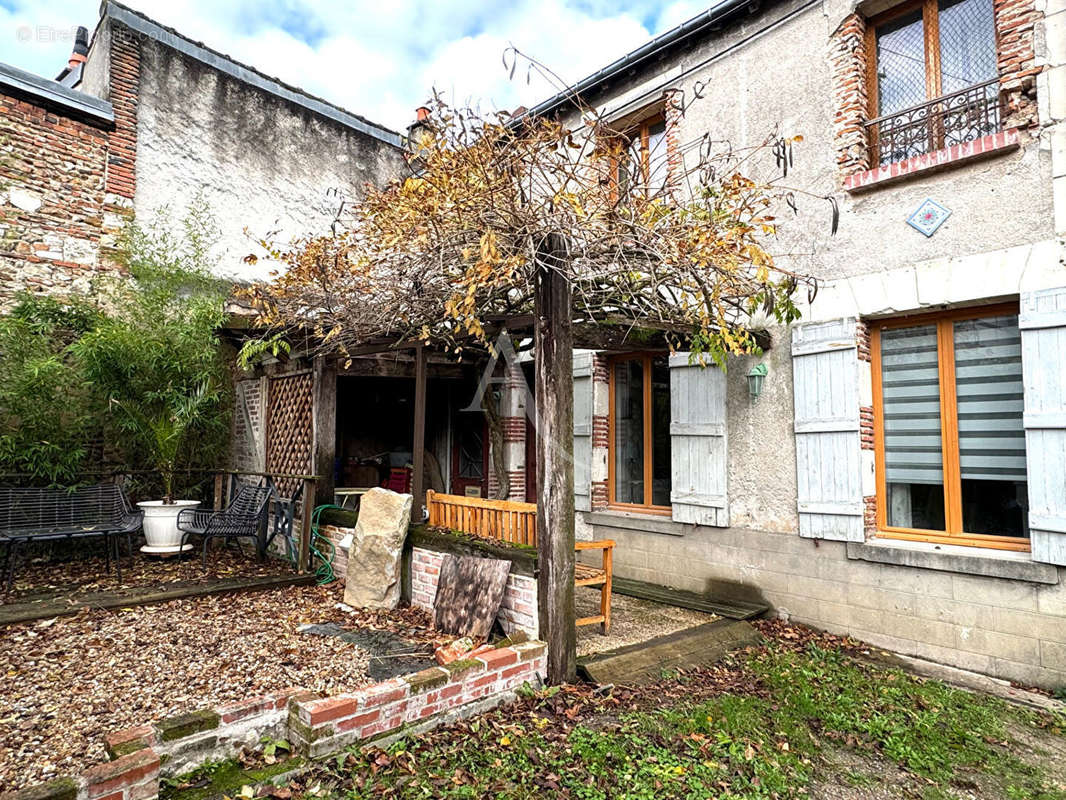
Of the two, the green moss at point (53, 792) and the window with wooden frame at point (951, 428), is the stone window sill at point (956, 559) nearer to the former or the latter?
the window with wooden frame at point (951, 428)

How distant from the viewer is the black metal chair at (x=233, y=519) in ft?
20.6

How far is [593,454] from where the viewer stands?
6777 millimetres

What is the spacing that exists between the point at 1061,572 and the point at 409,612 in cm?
449

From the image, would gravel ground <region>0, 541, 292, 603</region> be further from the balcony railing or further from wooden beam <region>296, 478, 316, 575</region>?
the balcony railing

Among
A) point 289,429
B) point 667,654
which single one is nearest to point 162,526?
point 289,429

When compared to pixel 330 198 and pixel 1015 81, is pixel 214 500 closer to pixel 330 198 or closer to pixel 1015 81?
pixel 330 198

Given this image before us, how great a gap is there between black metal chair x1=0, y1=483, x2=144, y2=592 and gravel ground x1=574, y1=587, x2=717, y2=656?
4.25m

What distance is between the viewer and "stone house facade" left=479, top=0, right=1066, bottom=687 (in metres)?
4.15

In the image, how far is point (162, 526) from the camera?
675cm

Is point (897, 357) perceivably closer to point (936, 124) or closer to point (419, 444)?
point (936, 124)

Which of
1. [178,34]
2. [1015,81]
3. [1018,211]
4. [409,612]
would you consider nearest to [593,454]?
[409,612]

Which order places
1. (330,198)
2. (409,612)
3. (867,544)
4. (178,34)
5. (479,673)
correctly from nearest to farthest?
(479,673) < (867,544) < (409,612) < (178,34) < (330,198)

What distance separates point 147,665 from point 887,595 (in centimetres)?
510

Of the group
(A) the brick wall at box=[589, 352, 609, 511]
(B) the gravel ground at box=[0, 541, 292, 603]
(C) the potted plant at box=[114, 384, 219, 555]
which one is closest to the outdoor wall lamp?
(A) the brick wall at box=[589, 352, 609, 511]
